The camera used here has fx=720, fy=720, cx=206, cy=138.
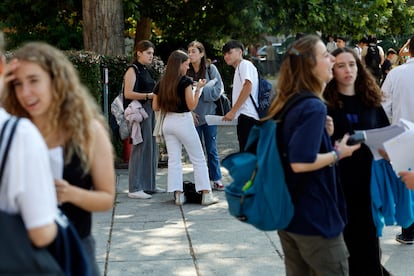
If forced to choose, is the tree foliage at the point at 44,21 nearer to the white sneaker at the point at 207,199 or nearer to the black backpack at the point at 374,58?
the black backpack at the point at 374,58

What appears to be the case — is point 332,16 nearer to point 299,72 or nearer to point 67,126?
point 299,72

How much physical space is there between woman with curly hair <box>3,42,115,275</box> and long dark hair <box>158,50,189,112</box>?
4.54m

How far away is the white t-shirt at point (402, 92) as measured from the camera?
5742 mm

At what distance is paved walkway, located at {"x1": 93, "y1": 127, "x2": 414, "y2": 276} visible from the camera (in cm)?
578

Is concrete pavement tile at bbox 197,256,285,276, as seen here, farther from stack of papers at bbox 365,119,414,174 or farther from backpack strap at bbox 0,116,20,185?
backpack strap at bbox 0,116,20,185

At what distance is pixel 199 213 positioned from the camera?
304 inches

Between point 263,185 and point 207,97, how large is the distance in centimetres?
520

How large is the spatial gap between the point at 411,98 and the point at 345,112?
1.42 m

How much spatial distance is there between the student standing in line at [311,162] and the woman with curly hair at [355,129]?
836 mm

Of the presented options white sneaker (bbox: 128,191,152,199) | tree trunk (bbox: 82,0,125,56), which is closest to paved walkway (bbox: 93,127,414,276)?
white sneaker (bbox: 128,191,152,199)

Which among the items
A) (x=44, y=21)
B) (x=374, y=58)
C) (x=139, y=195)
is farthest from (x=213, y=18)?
(x=139, y=195)

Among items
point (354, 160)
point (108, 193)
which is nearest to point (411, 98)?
point (354, 160)

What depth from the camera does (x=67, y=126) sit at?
2902 millimetres

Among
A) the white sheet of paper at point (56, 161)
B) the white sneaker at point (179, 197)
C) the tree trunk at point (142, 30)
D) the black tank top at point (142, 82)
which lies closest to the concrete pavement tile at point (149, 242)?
the white sneaker at point (179, 197)
